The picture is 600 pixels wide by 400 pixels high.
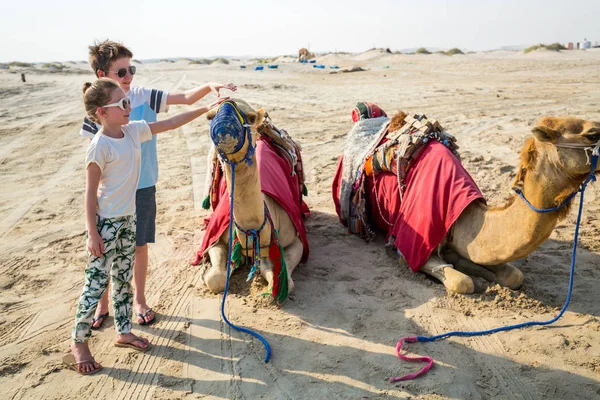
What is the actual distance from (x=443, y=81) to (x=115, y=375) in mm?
17466

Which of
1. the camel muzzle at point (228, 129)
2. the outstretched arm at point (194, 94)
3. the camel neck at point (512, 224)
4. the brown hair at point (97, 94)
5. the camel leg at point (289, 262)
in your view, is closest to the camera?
the brown hair at point (97, 94)

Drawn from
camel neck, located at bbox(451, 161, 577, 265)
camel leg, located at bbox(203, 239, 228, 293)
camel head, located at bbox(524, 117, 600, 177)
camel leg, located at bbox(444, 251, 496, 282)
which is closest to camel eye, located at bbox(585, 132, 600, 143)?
camel head, located at bbox(524, 117, 600, 177)

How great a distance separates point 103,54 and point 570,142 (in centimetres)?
311

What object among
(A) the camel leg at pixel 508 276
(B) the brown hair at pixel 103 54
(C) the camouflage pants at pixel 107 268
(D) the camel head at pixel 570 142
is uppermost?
(B) the brown hair at pixel 103 54

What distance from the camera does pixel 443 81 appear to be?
18.6 m

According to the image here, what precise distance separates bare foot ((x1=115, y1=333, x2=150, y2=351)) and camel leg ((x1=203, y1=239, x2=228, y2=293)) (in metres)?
0.81

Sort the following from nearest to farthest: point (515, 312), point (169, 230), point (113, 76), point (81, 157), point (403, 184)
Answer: point (113, 76), point (515, 312), point (403, 184), point (169, 230), point (81, 157)

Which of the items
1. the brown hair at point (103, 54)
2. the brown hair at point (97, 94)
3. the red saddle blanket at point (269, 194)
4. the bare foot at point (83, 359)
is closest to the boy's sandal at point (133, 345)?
the bare foot at point (83, 359)

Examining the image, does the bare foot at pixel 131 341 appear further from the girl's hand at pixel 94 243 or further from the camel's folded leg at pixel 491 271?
the camel's folded leg at pixel 491 271

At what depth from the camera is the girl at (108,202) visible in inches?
119

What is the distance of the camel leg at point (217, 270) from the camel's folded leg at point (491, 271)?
1.93m

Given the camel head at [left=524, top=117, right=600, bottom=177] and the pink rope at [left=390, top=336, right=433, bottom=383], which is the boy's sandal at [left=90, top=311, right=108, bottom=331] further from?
the camel head at [left=524, top=117, right=600, bottom=177]

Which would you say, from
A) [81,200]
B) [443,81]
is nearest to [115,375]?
[81,200]

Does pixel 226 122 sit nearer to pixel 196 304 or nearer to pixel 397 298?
pixel 196 304
